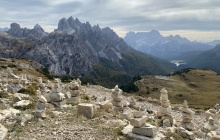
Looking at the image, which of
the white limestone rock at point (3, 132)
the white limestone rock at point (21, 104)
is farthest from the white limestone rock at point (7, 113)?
the white limestone rock at point (3, 132)

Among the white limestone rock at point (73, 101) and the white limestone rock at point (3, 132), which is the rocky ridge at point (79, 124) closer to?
the white limestone rock at point (3, 132)

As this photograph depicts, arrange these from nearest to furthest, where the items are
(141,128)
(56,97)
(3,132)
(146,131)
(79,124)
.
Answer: (3,132) < (146,131) < (141,128) < (79,124) < (56,97)

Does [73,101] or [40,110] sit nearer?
[40,110]

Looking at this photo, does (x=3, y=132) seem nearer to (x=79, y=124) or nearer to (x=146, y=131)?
(x=79, y=124)

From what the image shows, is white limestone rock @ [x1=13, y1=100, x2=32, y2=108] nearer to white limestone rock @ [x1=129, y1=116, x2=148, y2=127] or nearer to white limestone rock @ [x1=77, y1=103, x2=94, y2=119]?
white limestone rock @ [x1=77, y1=103, x2=94, y2=119]

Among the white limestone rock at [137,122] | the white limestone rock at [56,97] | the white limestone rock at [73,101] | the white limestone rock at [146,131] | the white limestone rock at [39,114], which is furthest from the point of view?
the white limestone rock at [73,101]

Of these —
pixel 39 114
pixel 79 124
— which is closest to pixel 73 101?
pixel 39 114

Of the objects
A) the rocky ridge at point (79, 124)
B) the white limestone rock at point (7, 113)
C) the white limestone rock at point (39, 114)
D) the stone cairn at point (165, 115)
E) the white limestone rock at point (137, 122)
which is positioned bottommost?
the stone cairn at point (165, 115)

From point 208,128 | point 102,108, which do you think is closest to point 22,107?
point 102,108

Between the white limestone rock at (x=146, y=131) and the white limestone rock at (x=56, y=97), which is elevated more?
the white limestone rock at (x=56, y=97)

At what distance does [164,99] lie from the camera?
24781mm

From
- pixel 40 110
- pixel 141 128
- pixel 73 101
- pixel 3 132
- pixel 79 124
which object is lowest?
pixel 73 101

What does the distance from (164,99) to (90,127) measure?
9297mm

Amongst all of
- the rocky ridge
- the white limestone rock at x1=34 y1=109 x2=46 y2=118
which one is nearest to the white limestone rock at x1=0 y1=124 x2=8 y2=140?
the rocky ridge
